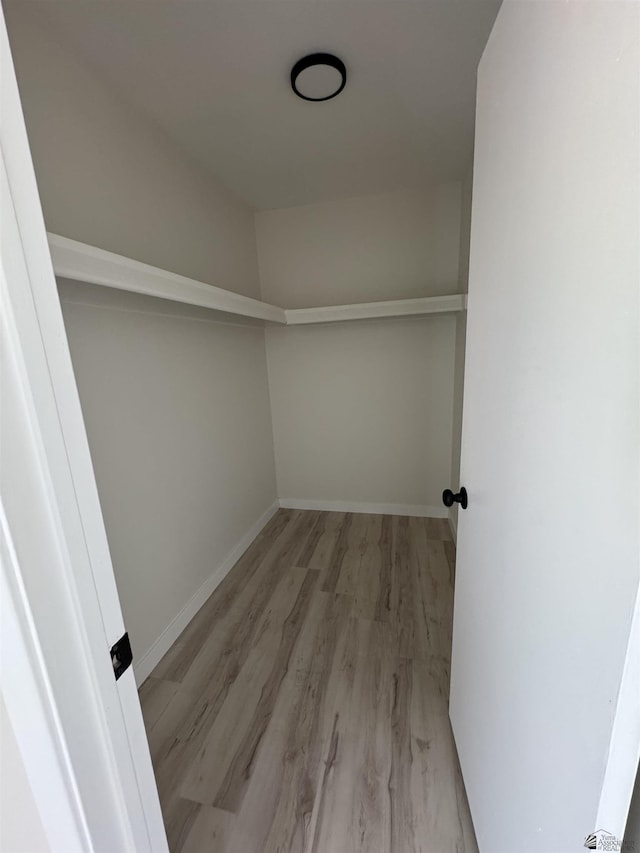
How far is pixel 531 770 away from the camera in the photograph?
72 centimetres

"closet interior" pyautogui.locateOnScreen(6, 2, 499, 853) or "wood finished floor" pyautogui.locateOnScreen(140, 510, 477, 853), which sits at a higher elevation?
"closet interior" pyautogui.locateOnScreen(6, 2, 499, 853)

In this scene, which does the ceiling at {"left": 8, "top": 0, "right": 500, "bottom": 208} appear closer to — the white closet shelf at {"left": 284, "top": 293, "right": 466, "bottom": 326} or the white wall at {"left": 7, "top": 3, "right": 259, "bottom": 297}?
the white wall at {"left": 7, "top": 3, "right": 259, "bottom": 297}

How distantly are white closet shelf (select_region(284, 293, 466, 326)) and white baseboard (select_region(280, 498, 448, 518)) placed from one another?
164 cm

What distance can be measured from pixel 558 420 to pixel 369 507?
9.05ft

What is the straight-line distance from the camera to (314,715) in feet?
4.93

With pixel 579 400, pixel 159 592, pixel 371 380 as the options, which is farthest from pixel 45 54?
pixel 371 380

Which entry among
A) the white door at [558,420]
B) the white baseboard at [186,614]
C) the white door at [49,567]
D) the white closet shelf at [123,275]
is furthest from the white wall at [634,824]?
the white baseboard at [186,614]

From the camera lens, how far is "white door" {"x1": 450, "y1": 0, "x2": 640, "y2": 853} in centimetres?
45

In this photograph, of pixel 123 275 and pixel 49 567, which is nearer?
pixel 49 567

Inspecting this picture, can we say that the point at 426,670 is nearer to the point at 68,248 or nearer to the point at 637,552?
the point at 637,552

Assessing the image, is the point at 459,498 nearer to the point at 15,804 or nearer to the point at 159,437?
the point at 15,804

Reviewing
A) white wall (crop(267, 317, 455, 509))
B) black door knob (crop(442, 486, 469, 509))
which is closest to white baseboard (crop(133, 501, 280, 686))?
white wall (crop(267, 317, 455, 509))

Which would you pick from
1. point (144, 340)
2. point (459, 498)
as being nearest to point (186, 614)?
point (144, 340)

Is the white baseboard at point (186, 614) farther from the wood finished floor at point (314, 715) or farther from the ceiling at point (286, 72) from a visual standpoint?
the ceiling at point (286, 72)
